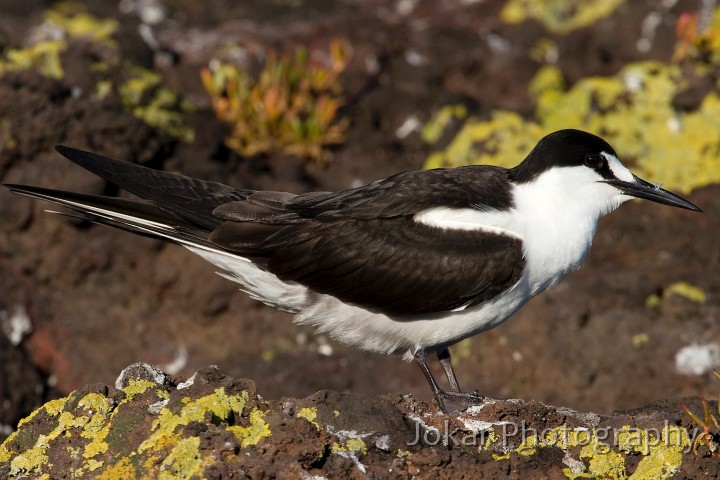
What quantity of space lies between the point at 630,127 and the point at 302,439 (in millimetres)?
4880

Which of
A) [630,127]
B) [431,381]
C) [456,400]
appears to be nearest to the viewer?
[456,400]

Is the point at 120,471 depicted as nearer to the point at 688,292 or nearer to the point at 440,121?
the point at 688,292

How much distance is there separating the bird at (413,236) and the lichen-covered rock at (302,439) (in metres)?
0.86

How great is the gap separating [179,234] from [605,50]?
197 inches

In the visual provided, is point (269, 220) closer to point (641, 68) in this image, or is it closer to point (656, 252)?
point (656, 252)

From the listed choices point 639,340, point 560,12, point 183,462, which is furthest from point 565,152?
point 560,12

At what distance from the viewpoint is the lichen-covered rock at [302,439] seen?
3.72 m

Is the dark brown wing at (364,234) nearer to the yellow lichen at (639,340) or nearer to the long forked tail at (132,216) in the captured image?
the long forked tail at (132,216)

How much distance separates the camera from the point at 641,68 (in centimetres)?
822

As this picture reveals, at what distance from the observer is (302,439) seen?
3.77 meters

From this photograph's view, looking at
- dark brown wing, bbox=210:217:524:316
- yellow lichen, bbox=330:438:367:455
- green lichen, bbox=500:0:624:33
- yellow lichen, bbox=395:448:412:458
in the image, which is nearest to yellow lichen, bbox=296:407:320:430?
yellow lichen, bbox=330:438:367:455

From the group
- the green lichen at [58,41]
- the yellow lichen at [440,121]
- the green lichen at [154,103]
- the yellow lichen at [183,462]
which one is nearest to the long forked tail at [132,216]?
the yellow lichen at [183,462]

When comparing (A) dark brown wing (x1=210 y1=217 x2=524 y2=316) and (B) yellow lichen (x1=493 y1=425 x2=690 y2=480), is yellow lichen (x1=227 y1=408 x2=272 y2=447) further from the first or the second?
(A) dark brown wing (x1=210 y1=217 x2=524 y2=316)

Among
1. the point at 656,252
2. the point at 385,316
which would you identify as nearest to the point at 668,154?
the point at 656,252
